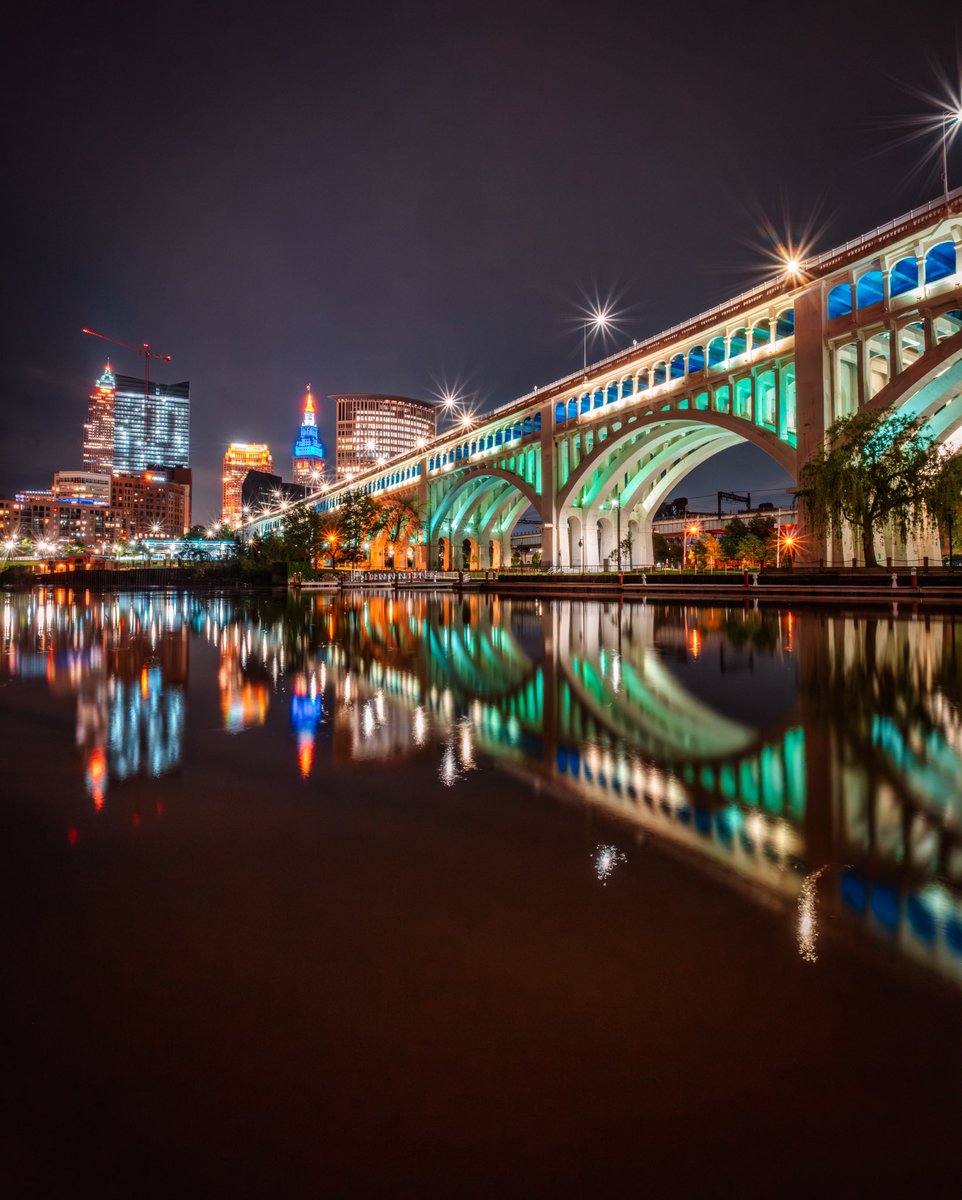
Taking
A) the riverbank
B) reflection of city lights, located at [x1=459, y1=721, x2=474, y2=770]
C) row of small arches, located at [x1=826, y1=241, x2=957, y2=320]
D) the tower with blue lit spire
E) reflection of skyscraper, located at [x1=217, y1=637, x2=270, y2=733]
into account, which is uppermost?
the tower with blue lit spire

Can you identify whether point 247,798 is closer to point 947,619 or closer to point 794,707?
point 794,707

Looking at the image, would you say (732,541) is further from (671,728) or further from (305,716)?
(305,716)

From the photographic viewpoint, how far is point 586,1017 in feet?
6.94

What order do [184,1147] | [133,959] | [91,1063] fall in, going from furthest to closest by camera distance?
[133,959]
[91,1063]
[184,1147]

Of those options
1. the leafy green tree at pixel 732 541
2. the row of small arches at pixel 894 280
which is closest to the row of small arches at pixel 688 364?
the row of small arches at pixel 894 280

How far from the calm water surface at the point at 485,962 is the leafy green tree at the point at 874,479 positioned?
28.0 meters

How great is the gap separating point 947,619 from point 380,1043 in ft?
71.9

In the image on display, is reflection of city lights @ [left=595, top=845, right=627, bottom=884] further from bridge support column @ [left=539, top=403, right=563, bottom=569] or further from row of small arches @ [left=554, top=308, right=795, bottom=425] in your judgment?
bridge support column @ [left=539, top=403, right=563, bottom=569]

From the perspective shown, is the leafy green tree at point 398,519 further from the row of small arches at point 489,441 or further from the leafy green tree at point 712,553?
the leafy green tree at point 712,553

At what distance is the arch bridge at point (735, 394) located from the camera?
32.4 meters

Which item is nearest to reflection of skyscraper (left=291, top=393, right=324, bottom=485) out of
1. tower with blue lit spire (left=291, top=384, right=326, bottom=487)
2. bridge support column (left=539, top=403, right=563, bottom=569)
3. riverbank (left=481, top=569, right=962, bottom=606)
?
tower with blue lit spire (left=291, top=384, right=326, bottom=487)

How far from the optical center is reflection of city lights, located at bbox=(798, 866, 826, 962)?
246 centimetres

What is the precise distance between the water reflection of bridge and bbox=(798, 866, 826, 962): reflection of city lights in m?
0.05

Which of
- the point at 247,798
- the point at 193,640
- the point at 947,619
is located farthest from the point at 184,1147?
the point at 947,619
